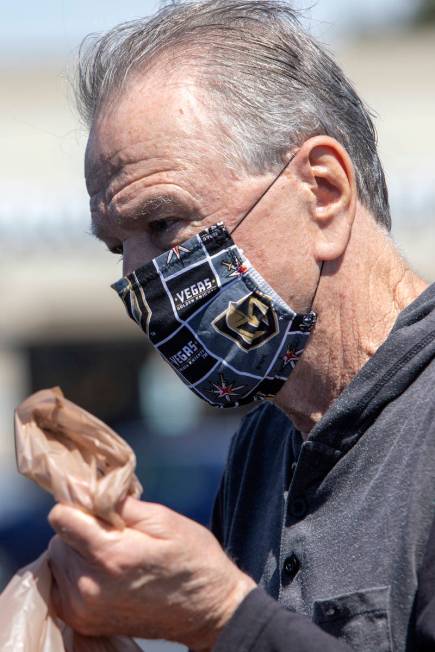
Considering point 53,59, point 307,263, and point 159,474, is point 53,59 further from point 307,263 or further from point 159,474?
point 307,263

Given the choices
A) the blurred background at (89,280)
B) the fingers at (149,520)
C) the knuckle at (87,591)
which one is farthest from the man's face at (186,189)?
the blurred background at (89,280)

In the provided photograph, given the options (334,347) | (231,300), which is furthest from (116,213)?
(334,347)

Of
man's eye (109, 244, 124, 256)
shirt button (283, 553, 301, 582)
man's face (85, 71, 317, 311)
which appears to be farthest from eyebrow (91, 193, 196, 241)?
shirt button (283, 553, 301, 582)

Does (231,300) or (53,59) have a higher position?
(53,59)

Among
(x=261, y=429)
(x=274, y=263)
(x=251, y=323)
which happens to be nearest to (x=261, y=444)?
(x=261, y=429)

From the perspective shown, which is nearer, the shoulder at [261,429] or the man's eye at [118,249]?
the man's eye at [118,249]

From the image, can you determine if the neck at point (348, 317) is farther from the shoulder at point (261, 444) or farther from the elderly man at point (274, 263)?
the shoulder at point (261, 444)

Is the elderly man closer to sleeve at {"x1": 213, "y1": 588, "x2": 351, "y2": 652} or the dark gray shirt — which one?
the dark gray shirt

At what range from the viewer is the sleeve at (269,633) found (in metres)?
1.93

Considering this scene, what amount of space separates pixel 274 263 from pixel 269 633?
847 mm

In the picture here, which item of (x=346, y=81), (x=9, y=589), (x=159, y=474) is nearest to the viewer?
(x=9, y=589)

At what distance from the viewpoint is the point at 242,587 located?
6.69 feet

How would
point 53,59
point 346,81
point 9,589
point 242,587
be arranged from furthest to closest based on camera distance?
1. point 53,59
2. point 346,81
3. point 9,589
4. point 242,587

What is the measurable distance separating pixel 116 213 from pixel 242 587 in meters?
0.93
